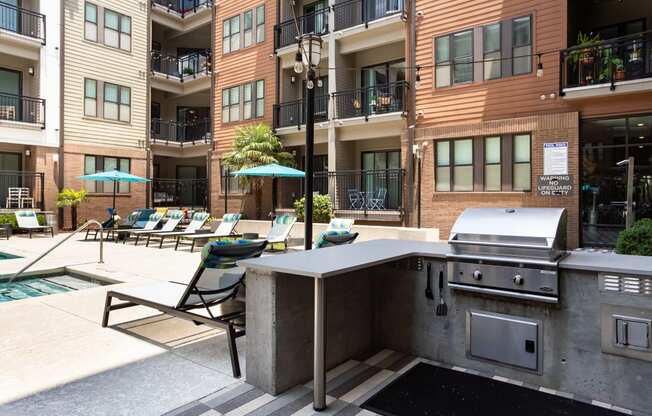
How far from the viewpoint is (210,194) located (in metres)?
21.4

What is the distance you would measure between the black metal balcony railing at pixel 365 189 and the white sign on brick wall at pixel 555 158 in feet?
14.9

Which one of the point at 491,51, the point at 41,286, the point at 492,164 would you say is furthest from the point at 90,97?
the point at 492,164

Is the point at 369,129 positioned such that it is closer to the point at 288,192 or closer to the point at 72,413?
the point at 288,192

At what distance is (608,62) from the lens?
11281 millimetres

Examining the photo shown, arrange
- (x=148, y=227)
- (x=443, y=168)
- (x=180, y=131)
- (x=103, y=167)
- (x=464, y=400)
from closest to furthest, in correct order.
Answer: (x=464, y=400) → (x=443, y=168) → (x=148, y=227) → (x=103, y=167) → (x=180, y=131)

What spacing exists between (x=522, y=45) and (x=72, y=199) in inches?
713

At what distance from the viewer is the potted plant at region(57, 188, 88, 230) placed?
17.7 m

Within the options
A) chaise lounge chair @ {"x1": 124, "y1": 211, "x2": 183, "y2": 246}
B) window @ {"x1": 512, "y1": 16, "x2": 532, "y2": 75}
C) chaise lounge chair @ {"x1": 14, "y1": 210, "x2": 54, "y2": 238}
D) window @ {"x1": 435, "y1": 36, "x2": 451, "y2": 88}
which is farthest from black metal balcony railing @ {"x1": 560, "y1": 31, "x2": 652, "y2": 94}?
chaise lounge chair @ {"x1": 14, "y1": 210, "x2": 54, "y2": 238}

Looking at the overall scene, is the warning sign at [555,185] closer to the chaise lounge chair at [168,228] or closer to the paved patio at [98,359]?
the paved patio at [98,359]

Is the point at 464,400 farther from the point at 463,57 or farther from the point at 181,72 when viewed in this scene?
the point at 181,72

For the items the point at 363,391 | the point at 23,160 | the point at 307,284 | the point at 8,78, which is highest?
the point at 8,78

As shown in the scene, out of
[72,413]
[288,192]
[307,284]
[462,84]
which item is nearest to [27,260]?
[72,413]

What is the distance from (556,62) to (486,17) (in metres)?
2.71

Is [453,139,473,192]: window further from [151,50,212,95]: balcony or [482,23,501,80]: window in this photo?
[151,50,212,95]: balcony
